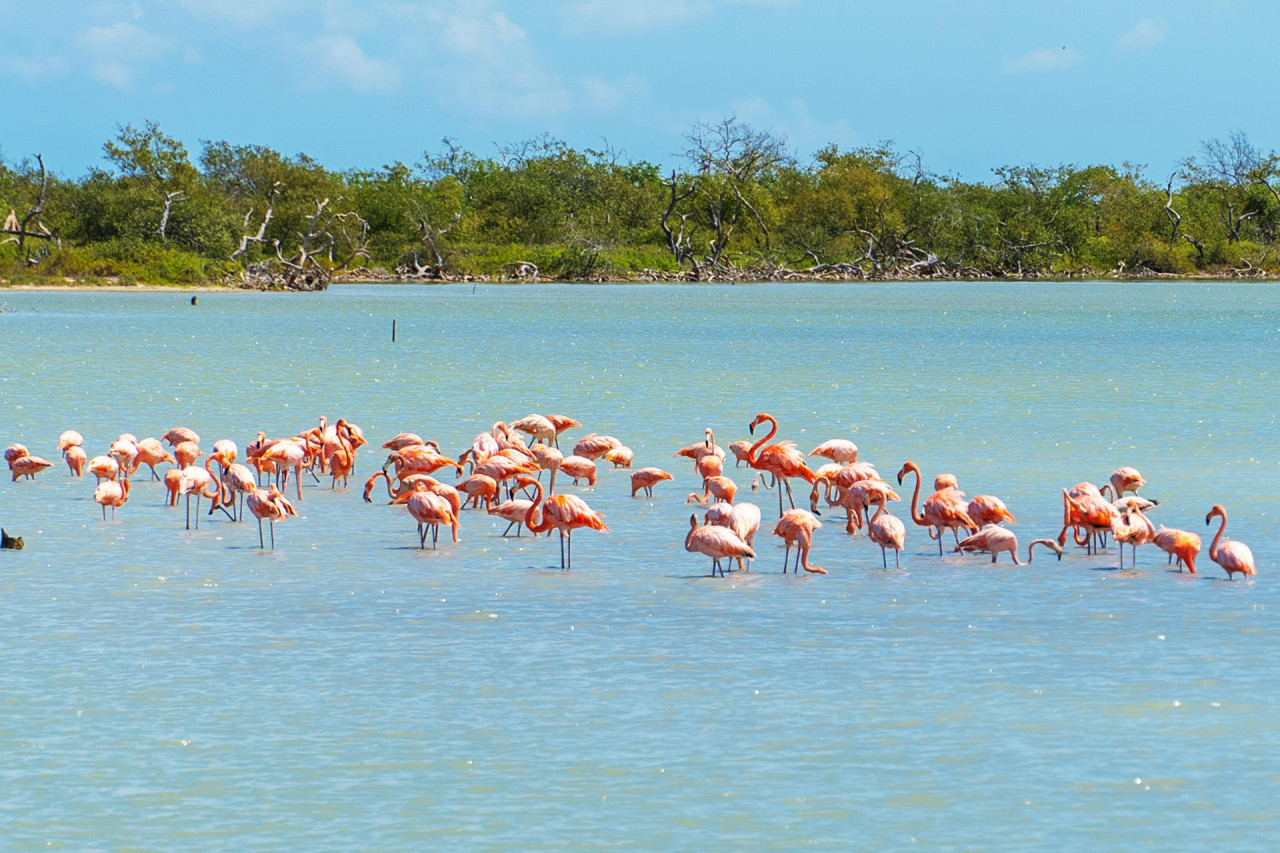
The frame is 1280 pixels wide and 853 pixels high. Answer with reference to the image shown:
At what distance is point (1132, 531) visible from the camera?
11625mm

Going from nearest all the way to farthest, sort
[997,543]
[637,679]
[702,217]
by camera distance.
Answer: [637,679] → [997,543] → [702,217]

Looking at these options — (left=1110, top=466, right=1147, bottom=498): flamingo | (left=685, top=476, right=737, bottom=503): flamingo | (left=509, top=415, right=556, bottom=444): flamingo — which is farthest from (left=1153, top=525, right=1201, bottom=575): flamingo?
(left=509, top=415, right=556, bottom=444): flamingo

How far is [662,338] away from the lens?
139 feet

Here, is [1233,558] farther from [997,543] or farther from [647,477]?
[647,477]

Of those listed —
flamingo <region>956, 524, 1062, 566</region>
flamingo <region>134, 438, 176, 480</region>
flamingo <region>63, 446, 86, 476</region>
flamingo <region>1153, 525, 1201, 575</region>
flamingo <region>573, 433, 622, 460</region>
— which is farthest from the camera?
flamingo <region>573, 433, 622, 460</region>

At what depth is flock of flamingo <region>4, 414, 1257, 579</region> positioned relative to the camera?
1162 cm

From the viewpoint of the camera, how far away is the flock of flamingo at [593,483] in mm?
11617

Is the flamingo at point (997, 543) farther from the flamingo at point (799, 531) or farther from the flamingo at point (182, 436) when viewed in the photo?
the flamingo at point (182, 436)

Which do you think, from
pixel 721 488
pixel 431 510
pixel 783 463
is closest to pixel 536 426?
pixel 783 463

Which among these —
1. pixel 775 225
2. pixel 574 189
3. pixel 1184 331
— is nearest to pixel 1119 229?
pixel 775 225

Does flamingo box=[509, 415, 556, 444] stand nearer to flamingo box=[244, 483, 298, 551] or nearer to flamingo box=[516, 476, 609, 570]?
flamingo box=[244, 483, 298, 551]

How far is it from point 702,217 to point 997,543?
9260 cm

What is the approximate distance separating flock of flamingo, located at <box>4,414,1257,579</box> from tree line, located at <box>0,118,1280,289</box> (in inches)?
2711

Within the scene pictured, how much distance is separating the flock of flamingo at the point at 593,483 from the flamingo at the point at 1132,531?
0.01m
